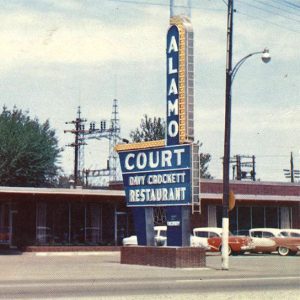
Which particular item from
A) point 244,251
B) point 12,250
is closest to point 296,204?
point 244,251

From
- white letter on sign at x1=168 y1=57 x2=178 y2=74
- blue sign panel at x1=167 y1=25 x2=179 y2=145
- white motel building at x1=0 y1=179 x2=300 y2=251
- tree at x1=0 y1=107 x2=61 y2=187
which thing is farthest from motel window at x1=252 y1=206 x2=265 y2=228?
white letter on sign at x1=168 y1=57 x2=178 y2=74

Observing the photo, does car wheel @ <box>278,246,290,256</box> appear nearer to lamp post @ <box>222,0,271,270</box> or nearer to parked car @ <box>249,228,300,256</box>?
parked car @ <box>249,228,300,256</box>

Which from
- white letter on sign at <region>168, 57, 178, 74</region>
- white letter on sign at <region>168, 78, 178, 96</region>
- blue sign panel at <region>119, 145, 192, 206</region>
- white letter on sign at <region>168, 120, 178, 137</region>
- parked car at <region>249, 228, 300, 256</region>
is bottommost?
parked car at <region>249, 228, 300, 256</region>

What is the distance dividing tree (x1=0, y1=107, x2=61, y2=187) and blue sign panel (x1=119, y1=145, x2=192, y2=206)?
1406 inches

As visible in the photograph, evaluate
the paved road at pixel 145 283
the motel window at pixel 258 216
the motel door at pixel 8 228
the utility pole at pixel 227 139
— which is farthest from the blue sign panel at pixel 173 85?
the motel window at pixel 258 216

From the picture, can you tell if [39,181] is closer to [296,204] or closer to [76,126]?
[76,126]

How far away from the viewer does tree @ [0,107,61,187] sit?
66.8 metres

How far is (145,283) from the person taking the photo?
2134 cm

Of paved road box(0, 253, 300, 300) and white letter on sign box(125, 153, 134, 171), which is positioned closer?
paved road box(0, 253, 300, 300)

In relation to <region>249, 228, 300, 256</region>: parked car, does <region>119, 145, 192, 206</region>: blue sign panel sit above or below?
above

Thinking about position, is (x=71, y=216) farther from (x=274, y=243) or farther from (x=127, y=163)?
(x=127, y=163)

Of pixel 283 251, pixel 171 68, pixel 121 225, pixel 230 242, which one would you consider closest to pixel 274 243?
pixel 283 251

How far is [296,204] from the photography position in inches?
2227

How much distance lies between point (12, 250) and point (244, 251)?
13.7 m
